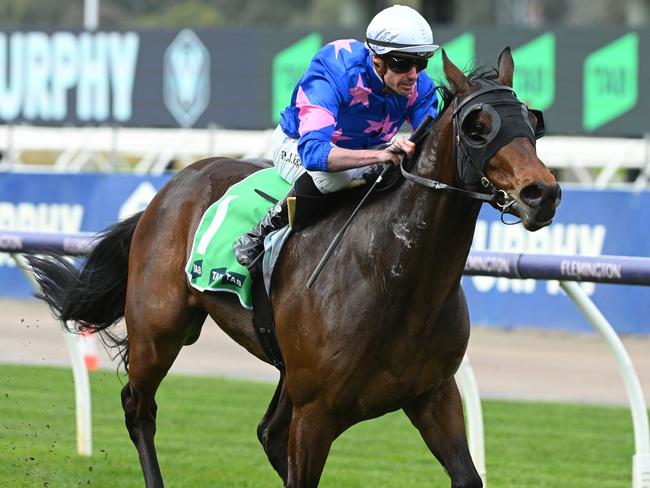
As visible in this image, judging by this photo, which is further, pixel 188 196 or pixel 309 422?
pixel 188 196

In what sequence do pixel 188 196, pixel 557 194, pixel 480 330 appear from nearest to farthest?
pixel 557 194
pixel 188 196
pixel 480 330

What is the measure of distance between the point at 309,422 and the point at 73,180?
37.1 ft

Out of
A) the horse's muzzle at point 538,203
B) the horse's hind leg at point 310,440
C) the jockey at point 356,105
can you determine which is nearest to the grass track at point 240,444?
the horse's hind leg at point 310,440

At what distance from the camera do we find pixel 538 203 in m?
3.86

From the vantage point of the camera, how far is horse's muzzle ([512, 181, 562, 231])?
385 cm

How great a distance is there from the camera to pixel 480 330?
43.4 ft

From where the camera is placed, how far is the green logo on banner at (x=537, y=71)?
45.1ft

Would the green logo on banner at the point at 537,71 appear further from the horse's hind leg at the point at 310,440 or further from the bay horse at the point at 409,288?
the horse's hind leg at the point at 310,440

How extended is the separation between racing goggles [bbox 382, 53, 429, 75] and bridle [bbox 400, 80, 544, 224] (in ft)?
1.16

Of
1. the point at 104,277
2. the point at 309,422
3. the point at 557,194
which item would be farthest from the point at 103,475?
the point at 557,194

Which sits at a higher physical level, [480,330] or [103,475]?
[103,475]

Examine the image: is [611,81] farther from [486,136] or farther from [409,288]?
[486,136]

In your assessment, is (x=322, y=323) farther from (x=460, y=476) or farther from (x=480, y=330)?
(x=480, y=330)

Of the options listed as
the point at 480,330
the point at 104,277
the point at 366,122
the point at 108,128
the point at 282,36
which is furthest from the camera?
the point at 108,128
